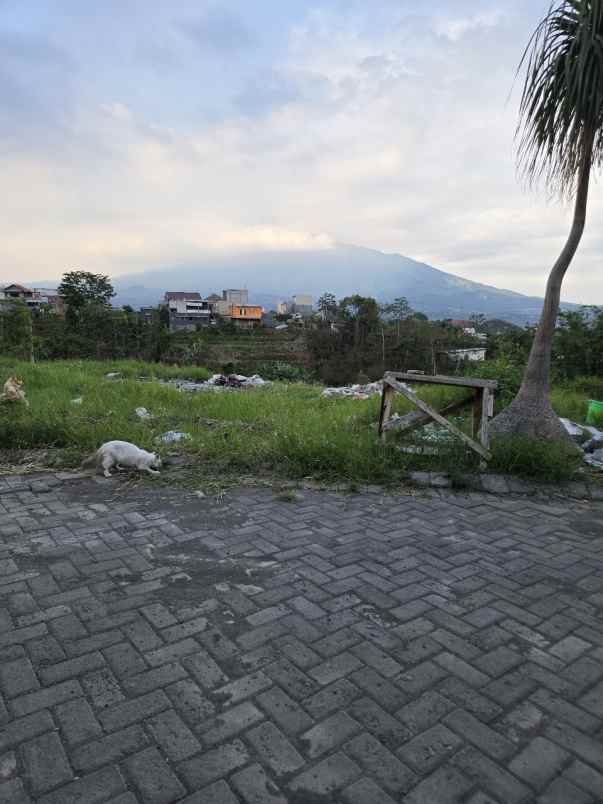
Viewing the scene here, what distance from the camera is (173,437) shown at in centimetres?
529

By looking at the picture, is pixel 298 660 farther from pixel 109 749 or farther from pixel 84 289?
pixel 84 289

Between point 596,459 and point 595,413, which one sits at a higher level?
point 595,413

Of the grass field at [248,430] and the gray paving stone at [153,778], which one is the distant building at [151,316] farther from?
the gray paving stone at [153,778]

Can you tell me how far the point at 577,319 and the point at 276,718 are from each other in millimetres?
9110

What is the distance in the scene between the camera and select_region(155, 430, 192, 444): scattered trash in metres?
5.20

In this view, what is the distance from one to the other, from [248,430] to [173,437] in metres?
0.80

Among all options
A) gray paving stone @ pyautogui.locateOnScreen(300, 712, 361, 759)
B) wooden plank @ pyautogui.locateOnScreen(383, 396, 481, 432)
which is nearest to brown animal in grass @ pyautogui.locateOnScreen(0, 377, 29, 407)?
wooden plank @ pyautogui.locateOnScreen(383, 396, 481, 432)

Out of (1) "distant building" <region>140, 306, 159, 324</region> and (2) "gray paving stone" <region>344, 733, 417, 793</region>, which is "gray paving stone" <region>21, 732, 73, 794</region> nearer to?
(2) "gray paving stone" <region>344, 733, 417, 793</region>

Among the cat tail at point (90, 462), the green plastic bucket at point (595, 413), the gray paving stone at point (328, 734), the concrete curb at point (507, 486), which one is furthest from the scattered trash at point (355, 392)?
the gray paving stone at point (328, 734)

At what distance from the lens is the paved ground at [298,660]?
1.49 m

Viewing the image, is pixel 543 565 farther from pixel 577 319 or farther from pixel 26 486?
pixel 577 319

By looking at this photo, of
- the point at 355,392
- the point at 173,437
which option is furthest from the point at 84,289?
the point at 173,437

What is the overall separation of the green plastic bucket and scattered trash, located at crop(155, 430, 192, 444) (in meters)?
4.65

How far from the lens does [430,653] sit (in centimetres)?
205
